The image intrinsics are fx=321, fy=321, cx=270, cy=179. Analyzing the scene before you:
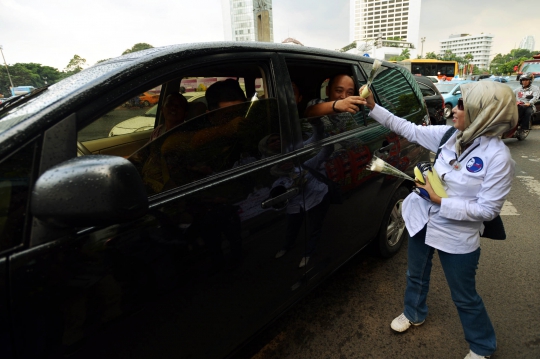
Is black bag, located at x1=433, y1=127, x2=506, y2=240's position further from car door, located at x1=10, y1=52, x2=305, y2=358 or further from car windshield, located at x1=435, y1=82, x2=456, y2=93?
car windshield, located at x1=435, y1=82, x2=456, y2=93

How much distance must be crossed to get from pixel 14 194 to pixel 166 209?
446mm

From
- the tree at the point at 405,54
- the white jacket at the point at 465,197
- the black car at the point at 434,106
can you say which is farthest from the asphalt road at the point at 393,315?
the tree at the point at 405,54

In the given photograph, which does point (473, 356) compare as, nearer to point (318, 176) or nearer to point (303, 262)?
point (303, 262)

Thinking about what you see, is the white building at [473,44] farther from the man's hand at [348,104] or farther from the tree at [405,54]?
the man's hand at [348,104]

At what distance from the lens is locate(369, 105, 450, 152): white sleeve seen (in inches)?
76.9

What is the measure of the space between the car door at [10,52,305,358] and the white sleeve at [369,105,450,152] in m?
0.79

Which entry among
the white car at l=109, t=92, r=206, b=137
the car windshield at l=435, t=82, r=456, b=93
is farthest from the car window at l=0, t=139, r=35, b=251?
the car windshield at l=435, t=82, r=456, b=93

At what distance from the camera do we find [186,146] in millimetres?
1375

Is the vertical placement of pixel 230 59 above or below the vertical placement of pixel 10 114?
above

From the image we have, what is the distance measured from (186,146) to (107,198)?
55cm

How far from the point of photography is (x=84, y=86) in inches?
44.3

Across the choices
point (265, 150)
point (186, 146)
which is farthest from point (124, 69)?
point (265, 150)

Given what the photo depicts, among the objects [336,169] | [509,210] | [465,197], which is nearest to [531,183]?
[509,210]

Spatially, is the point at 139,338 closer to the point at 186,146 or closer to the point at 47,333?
the point at 47,333
